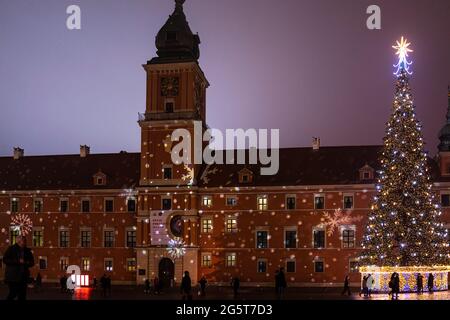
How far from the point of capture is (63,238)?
212 ft

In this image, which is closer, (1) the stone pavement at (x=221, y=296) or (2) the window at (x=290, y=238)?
(1) the stone pavement at (x=221, y=296)

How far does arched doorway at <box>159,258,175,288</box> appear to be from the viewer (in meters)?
60.5

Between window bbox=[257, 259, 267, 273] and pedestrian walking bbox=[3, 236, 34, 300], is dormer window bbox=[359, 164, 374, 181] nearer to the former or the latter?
window bbox=[257, 259, 267, 273]

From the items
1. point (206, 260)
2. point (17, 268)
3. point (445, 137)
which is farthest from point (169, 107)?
point (17, 268)

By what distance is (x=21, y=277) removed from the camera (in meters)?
16.1

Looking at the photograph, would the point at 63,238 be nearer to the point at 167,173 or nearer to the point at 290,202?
the point at 167,173

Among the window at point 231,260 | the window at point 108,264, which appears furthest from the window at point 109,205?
the window at point 231,260

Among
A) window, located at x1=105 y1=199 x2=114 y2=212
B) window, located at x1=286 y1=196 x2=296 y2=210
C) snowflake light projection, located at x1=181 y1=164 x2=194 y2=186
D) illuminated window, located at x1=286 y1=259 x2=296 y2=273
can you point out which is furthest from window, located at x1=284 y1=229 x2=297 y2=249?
window, located at x1=105 y1=199 x2=114 y2=212

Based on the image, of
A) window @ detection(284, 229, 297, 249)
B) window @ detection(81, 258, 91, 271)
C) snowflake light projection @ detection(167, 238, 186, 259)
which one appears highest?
window @ detection(284, 229, 297, 249)

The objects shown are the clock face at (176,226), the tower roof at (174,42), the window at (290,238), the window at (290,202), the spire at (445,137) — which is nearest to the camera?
the spire at (445,137)

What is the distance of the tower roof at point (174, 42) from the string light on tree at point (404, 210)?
26.0 meters

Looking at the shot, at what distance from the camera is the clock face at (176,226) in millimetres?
61062

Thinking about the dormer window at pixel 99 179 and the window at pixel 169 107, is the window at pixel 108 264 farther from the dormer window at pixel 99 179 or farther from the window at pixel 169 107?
the window at pixel 169 107
